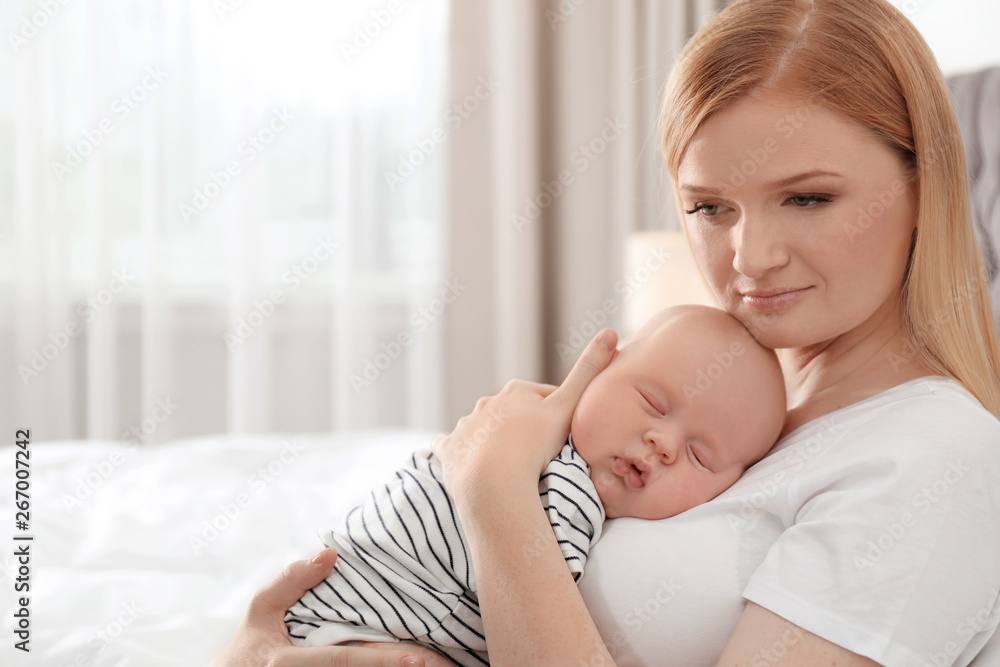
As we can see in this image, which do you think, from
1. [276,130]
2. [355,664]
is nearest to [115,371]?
[276,130]

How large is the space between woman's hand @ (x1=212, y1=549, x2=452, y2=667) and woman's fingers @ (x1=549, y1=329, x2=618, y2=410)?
1.19 ft

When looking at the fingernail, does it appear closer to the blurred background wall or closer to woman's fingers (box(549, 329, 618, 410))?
woman's fingers (box(549, 329, 618, 410))

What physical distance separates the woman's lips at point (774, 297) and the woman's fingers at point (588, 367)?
0.63 ft

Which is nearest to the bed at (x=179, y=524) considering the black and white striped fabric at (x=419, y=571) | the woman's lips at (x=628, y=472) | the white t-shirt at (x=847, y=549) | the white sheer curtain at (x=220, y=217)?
the white t-shirt at (x=847, y=549)

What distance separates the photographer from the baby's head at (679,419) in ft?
3.19

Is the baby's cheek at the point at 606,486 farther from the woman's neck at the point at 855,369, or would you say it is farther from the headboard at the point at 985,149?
the headboard at the point at 985,149

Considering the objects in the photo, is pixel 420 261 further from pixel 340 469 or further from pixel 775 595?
pixel 775 595

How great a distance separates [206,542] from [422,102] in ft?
7.49

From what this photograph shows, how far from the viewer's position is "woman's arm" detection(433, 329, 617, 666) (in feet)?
2.76

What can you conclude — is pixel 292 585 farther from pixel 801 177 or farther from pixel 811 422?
pixel 801 177

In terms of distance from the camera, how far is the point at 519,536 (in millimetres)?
889

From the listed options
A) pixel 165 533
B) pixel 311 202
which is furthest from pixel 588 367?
pixel 311 202

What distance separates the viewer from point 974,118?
1.97 meters

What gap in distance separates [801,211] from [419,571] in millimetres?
634
